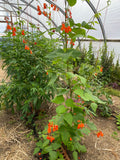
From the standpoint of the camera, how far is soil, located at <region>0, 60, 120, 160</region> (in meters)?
1.61

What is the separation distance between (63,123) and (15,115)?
4.73 ft

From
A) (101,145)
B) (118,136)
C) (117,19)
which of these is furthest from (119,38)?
(101,145)

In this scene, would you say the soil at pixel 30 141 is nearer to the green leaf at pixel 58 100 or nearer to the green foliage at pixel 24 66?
the green foliage at pixel 24 66

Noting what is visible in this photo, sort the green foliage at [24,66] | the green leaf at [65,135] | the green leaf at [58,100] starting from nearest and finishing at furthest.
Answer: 1. the green leaf at [58,100]
2. the green leaf at [65,135]
3. the green foliage at [24,66]

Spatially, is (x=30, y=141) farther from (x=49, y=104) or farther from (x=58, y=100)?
(x=58, y=100)

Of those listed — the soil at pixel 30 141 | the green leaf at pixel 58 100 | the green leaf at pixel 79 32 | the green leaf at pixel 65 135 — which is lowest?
the soil at pixel 30 141

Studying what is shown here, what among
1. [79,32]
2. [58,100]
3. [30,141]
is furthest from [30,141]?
[79,32]

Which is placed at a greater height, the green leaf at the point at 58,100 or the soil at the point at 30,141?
the green leaf at the point at 58,100

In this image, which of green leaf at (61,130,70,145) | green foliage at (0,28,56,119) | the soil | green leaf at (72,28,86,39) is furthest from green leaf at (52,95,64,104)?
the soil

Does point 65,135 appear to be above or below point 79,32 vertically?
below

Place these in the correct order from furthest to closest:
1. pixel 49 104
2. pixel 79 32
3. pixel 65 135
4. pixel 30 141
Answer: pixel 49 104, pixel 30 141, pixel 65 135, pixel 79 32

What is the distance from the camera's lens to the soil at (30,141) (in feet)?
5.27

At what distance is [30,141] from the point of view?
182 cm

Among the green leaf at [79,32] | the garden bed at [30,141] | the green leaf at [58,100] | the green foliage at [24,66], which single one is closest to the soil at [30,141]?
the garden bed at [30,141]
